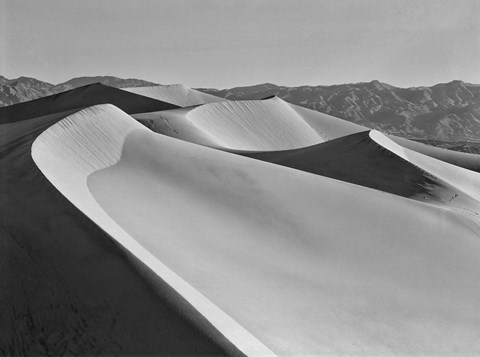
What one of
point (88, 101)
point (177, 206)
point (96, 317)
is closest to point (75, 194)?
point (177, 206)

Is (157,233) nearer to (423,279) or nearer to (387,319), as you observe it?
(387,319)

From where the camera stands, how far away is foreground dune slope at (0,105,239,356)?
4945mm

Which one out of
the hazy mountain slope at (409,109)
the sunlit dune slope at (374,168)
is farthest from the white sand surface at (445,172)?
the hazy mountain slope at (409,109)

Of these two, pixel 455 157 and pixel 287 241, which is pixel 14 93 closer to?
pixel 455 157

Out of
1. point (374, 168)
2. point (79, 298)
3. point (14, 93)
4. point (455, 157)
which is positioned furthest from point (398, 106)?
point (79, 298)

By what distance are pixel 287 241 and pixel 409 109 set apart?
17817 cm

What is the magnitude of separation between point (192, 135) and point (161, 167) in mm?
14351

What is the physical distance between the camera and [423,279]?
9.37 meters

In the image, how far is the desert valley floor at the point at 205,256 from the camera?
17.4ft

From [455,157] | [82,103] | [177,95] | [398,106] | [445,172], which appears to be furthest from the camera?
[398,106]

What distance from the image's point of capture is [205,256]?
25.2ft

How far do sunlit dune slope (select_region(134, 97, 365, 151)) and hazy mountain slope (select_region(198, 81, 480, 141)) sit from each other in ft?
359

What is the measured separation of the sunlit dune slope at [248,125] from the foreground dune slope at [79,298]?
1736cm

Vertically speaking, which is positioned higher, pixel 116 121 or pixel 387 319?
pixel 116 121
